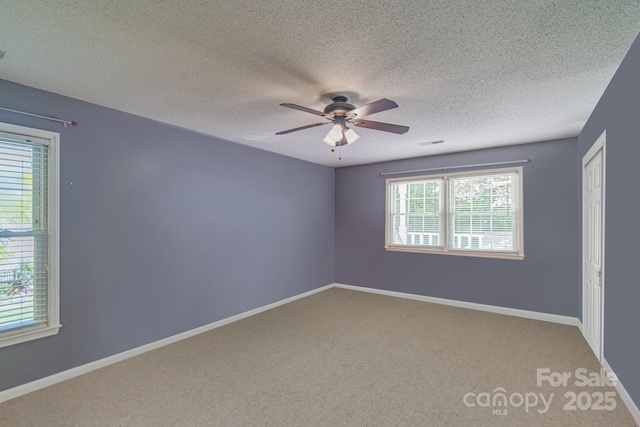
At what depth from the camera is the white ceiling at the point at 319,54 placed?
1.58 metres

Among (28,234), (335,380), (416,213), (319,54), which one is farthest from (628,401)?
(28,234)

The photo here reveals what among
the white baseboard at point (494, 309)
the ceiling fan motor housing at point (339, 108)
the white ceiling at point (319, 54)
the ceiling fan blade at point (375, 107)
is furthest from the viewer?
the white baseboard at point (494, 309)

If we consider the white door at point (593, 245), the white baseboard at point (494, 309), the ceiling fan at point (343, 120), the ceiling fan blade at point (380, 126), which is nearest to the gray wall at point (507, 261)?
the white baseboard at point (494, 309)

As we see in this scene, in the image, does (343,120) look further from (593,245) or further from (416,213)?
(416,213)

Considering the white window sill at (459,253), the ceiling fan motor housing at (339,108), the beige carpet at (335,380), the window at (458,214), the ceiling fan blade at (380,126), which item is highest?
the ceiling fan motor housing at (339,108)

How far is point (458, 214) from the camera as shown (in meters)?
4.84

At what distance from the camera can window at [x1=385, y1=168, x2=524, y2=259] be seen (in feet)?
14.5

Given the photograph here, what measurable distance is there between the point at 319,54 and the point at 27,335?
10.4 ft

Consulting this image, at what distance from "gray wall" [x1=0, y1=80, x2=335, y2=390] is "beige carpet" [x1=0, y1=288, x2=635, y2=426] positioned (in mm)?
290

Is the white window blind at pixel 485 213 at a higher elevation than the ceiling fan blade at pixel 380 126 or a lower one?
lower

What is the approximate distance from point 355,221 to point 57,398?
15.5 ft

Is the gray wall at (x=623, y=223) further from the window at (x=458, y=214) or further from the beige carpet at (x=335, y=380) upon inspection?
the window at (x=458, y=214)

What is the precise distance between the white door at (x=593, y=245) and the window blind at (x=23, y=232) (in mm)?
4868

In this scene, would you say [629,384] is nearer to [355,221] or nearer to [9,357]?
[355,221]
